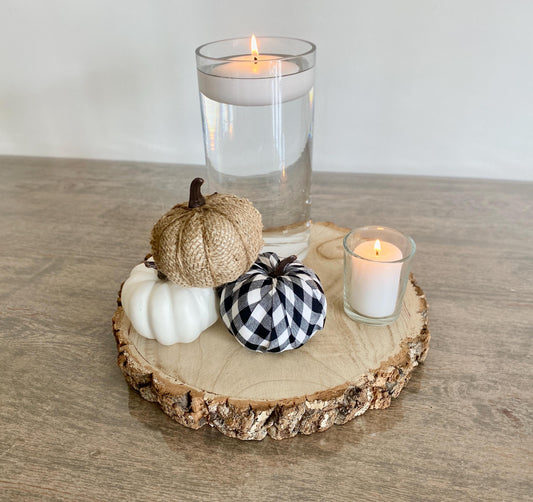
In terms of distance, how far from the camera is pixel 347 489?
54 centimetres

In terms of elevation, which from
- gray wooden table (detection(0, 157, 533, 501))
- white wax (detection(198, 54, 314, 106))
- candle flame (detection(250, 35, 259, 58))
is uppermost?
candle flame (detection(250, 35, 259, 58))

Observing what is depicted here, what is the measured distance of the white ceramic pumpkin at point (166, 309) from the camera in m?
0.63

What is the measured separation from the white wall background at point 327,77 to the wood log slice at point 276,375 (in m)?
0.61

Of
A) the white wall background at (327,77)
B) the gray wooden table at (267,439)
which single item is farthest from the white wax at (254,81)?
the white wall background at (327,77)

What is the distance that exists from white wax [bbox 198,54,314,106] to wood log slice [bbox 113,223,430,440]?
0.29m

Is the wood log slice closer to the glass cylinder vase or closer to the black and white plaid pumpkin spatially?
the black and white plaid pumpkin

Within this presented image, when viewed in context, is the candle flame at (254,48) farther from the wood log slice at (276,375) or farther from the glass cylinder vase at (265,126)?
the wood log slice at (276,375)

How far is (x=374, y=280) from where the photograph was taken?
2.14 ft

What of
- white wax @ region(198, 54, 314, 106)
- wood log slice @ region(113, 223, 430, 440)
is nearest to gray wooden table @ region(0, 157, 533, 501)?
wood log slice @ region(113, 223, 430, 440)

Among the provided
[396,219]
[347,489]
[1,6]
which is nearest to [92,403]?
[347,489]

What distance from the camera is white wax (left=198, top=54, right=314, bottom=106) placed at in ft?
2.17

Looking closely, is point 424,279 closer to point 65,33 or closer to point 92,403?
point 92,403

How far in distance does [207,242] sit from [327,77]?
70 cm

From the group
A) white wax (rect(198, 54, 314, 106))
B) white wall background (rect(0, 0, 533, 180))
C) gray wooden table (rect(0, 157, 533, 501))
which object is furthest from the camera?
white wall background (rect(0, 0, 533, 180))
